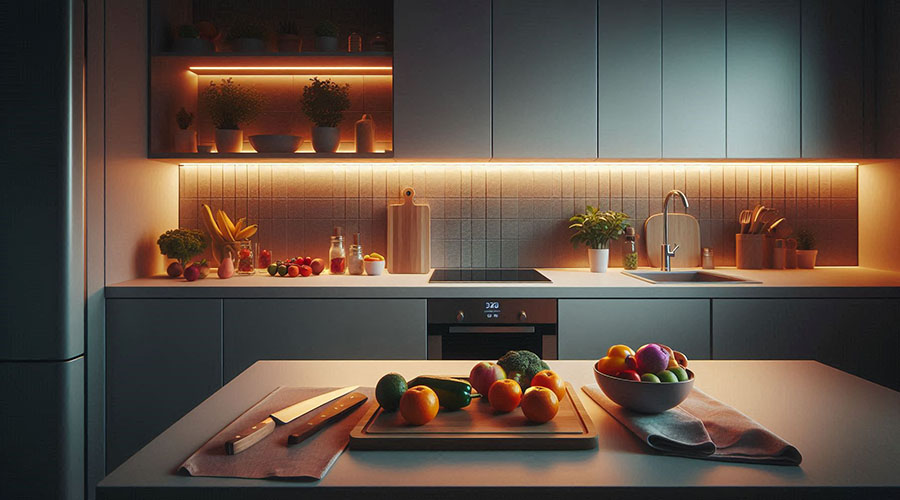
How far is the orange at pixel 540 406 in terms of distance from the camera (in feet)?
3.19

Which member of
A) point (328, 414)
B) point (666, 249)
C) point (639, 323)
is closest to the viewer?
point (328, 414)

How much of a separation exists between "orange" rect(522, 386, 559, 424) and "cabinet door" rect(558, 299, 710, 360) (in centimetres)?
153

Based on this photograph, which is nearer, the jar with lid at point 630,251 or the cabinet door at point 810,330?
the cabinet door at point 810,330

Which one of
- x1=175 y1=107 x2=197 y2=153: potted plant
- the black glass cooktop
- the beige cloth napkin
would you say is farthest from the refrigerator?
the beige cloth napkin

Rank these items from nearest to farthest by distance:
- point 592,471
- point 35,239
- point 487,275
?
1. point 592,471
2. point 35,239
3. point 487,275

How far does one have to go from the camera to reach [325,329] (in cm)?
250

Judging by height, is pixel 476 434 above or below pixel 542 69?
below

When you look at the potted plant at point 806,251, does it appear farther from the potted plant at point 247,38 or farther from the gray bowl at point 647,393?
the potted plant at point 247,38

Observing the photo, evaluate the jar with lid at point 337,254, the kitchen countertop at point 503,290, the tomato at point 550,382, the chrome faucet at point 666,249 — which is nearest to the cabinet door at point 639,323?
the kitchen countertop at point 503,290

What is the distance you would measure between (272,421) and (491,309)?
1553 mm

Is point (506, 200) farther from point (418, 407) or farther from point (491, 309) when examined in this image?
point (418, 407)

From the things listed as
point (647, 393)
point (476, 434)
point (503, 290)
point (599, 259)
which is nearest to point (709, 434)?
point (647, 393)

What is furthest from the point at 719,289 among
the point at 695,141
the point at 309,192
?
the point at 309,192

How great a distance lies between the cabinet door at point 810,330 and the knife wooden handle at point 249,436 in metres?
2.00
